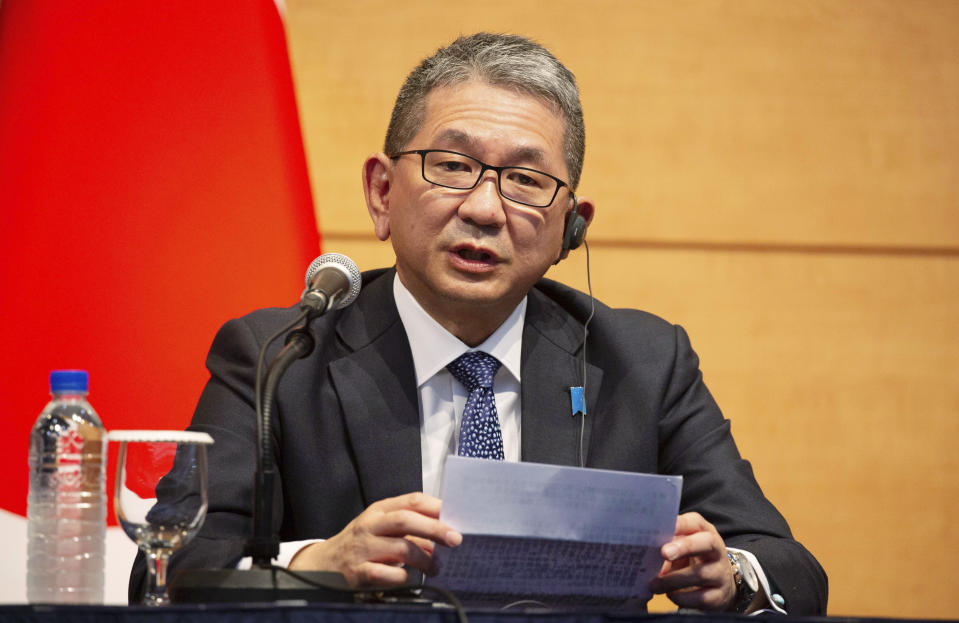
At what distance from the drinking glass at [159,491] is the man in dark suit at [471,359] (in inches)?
14.2

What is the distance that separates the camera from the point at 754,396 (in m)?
2.85

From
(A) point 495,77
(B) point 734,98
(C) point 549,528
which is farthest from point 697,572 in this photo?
(B) point 734,98

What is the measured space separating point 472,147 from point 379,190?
0.27 meters

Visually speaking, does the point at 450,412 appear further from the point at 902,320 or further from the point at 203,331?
the point at 902,320

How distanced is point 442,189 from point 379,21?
134 centimetres

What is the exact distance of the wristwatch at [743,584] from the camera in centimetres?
142

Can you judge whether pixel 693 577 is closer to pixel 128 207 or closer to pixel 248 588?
pixel 248 588

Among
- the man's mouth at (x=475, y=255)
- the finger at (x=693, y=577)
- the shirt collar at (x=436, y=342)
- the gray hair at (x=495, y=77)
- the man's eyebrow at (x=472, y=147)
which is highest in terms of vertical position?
the gray hair at (x=495, y=77)

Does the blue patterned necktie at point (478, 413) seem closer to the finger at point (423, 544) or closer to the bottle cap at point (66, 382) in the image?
the finger at point (423, 544)

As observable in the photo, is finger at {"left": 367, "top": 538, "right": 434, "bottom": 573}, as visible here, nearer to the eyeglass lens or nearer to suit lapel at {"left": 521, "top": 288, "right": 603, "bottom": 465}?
suit lapel at {"left": 521, "top": 288, "right": 603, "bottom": 465}

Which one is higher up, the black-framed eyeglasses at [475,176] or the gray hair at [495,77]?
the gray hair at [495,77]

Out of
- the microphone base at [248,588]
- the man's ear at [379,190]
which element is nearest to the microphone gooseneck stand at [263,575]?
the microphone base at [248,588]

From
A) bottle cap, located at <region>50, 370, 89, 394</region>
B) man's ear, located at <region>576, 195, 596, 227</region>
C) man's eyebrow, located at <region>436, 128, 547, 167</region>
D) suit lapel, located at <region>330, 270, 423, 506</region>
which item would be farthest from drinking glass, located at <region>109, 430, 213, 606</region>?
man's ear, located at <region>576, 195, 596, 227</region>

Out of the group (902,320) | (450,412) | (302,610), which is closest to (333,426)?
(450,412)
